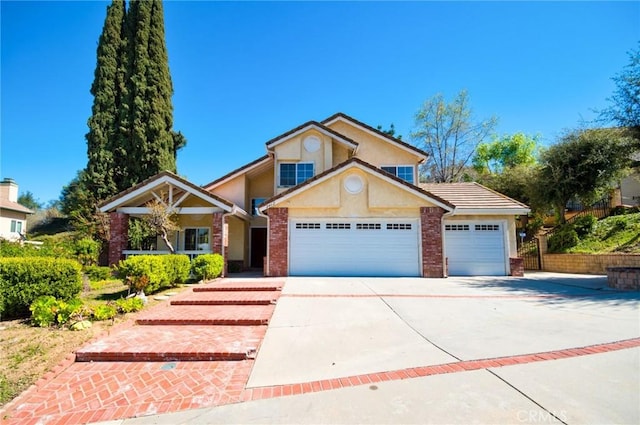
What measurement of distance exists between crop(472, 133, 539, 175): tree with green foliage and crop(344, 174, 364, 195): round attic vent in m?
29.2

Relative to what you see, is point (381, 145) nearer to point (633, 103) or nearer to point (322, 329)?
point (633, 103)

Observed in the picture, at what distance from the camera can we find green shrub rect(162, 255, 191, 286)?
34.0 ft

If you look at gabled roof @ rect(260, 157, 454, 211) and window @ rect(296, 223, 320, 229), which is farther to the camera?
window @ rect(296, 223, 320, 229)

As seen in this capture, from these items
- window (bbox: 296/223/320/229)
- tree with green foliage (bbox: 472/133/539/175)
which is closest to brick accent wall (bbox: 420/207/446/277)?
window (bbox: 296/223/320/229)

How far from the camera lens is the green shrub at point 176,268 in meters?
10.4

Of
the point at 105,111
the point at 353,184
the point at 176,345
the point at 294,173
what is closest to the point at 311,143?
the point at 294,173

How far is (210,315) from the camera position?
7.36 m

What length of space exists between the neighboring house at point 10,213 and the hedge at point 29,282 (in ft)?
81.7

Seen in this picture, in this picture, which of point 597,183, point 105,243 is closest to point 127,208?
point 105,243

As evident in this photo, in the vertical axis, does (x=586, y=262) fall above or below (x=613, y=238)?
below

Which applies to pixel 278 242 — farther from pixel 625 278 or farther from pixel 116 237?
pixel 625 278

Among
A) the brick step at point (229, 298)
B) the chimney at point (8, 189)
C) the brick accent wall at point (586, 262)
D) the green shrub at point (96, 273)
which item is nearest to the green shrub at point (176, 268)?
the brick step at point (229, 298)

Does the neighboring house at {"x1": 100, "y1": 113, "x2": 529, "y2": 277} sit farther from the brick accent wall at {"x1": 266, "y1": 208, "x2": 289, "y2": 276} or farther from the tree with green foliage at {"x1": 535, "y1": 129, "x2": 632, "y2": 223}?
the tree with green foliage at {"x1": 535, "y1": 129, "x2": 632, "y2": 223}
